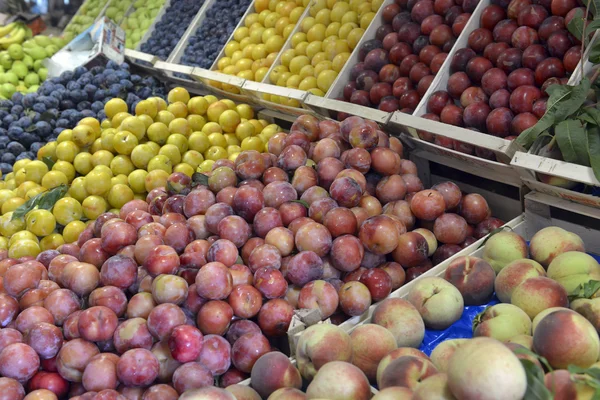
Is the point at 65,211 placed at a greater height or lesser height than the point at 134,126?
lesser

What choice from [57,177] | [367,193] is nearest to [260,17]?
[57,177]

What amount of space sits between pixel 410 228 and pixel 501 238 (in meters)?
0.38

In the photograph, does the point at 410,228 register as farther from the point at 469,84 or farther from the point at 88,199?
the point at 88,199

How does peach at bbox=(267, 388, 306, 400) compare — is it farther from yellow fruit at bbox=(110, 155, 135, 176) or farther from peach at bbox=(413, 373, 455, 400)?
yellow fruit at bbox=(110, 155, 135, 176)

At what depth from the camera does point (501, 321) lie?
5.22 ft

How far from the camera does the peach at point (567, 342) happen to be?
4.26 feet

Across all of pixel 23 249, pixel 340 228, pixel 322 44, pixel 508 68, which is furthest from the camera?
pixel 322 44

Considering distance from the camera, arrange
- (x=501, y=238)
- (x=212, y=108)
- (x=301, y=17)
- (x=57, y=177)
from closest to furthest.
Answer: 1. (x=501, y=238)
2. (x=57, y=177)
3. (x=212, y=108)
4. (x=301, y=17)

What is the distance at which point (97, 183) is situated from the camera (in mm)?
3020

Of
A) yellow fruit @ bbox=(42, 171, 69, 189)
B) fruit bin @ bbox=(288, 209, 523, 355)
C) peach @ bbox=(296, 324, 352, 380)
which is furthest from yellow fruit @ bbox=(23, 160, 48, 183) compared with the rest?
peach @ bbox=(296, 324, 352, 380)

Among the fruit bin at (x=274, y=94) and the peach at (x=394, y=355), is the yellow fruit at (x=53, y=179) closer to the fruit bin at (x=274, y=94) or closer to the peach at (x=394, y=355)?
the fruit bin at (x=274, y=94)

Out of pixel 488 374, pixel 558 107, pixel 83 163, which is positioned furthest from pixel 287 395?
pixel 83 163

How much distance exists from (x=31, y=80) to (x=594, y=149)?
4.90 metres

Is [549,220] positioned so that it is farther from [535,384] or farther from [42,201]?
[42,201]
